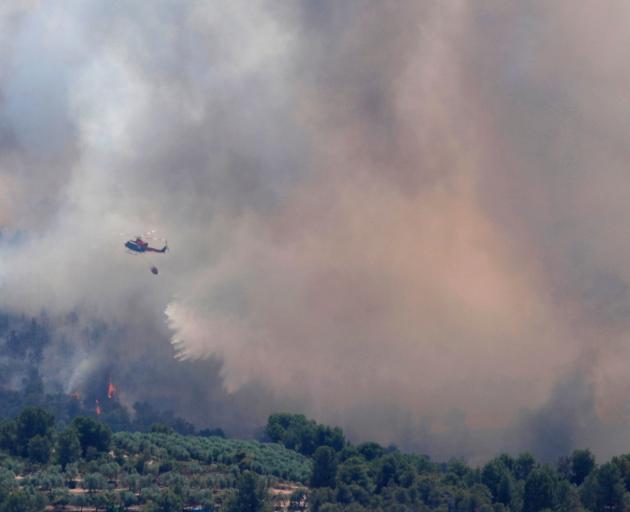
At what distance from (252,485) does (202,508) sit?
21.0ft

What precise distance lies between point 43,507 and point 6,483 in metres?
7.39

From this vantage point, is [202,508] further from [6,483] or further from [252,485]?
[6,483]

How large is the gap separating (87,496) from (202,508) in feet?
42.7

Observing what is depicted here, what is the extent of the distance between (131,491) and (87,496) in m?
6.25

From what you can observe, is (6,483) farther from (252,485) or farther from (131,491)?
(252,485)

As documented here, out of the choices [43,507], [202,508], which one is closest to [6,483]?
[43,507]

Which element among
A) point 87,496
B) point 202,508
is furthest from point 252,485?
point 87,496

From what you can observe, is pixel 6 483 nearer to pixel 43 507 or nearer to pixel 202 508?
pixel 43 507

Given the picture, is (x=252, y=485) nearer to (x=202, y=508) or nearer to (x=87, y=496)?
(x=202, y=508)

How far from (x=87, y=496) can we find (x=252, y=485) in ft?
61.7

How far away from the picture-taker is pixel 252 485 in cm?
19838

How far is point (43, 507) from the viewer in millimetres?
189375

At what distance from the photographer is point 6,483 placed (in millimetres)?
194500

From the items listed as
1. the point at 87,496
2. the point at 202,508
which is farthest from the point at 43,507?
the point at 202,508
